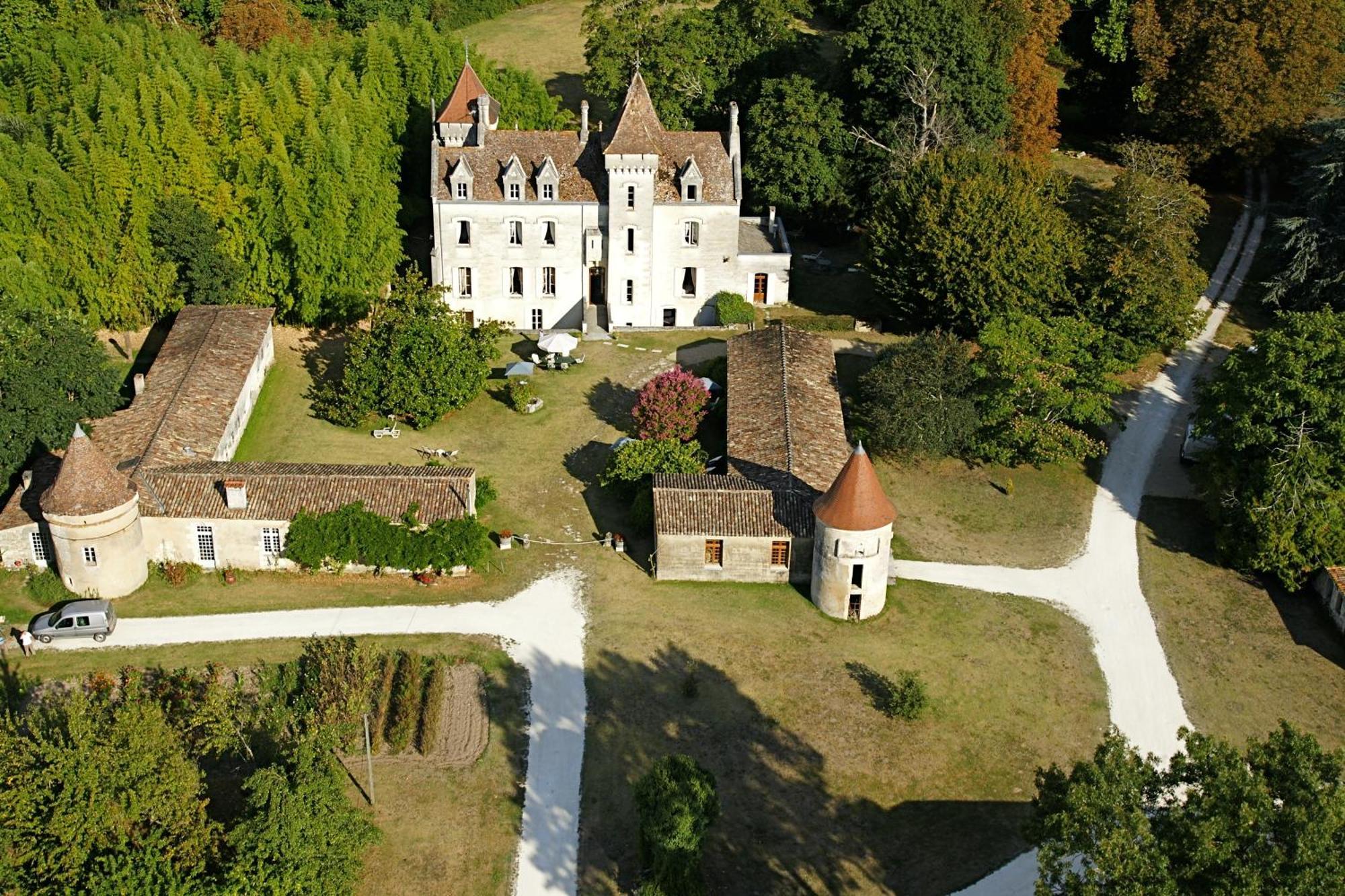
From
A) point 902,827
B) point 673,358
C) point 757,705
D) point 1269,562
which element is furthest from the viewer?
point 673,358

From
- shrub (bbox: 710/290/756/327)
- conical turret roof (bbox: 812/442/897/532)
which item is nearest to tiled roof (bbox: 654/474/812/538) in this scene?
conical turret roof (bbox: 812/442/897/532)

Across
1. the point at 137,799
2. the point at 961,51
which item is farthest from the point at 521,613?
the point at 961,51

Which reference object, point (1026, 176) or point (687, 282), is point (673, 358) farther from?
point (1026, 176)

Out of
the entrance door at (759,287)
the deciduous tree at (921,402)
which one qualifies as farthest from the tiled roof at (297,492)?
the entrance door at (759,287)

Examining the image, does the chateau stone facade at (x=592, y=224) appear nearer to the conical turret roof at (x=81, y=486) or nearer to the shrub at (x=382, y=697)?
the conical turret roof at (x=81, y=486)

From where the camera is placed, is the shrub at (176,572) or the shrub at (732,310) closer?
the shrub at (176,572)

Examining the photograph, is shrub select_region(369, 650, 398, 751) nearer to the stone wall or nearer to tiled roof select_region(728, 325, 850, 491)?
the stone wall
